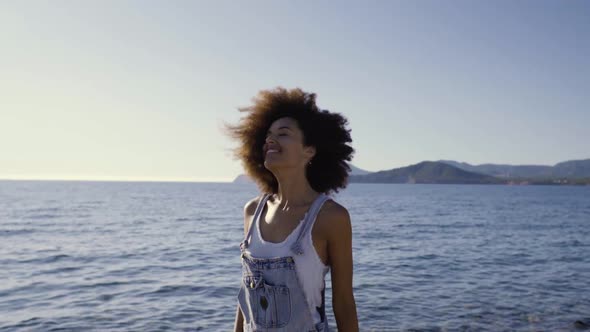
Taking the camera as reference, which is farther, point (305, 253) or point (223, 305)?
point (223, 305)

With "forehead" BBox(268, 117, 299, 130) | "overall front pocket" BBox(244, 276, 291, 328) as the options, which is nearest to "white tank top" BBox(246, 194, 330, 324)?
"overall front pocket" BBox(244, 276, 291, 328)

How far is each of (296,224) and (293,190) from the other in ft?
1.06

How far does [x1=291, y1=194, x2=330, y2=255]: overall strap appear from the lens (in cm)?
Answer: 301

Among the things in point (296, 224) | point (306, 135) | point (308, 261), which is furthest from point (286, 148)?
point (308, 261)

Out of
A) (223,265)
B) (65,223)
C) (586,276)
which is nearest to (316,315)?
(223,265)

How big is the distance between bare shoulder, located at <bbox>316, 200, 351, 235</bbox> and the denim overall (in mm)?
62

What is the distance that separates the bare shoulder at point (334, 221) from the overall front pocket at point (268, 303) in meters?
0.43

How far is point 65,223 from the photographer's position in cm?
3934

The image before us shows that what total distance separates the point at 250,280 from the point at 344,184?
1038 mm

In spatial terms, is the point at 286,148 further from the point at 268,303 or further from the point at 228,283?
the point at 228,283

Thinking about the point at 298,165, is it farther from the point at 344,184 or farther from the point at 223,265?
the point at 223,265

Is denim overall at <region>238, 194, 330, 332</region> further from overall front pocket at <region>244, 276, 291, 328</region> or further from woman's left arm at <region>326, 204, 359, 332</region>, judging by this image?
woman's left arm at <region>326, 204, 359, 332</region>

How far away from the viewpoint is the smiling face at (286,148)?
3326 millimetres

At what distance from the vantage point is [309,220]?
3084 millimetres
